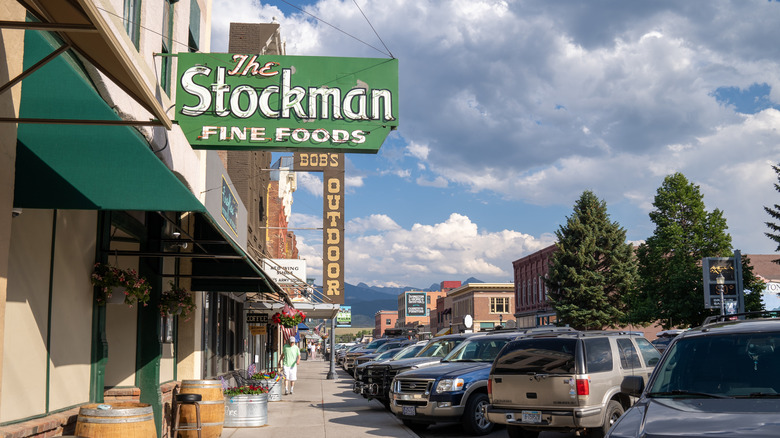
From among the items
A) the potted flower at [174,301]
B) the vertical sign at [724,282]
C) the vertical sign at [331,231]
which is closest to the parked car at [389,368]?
the potted flower at [174,301]

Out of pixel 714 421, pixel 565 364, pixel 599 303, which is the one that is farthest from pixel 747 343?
pixel 599 303

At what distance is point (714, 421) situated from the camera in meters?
4.91

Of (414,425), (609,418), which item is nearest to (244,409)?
(414,425)

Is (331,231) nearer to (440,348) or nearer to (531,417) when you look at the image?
(440,348)

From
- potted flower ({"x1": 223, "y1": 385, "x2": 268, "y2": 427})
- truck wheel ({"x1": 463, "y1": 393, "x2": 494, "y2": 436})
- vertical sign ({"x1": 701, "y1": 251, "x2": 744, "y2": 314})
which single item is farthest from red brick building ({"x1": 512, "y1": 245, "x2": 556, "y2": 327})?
potted flower ({"x1": 223, "y1": 385, "x2": 268, "y2": 427})

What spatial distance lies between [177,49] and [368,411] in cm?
1012

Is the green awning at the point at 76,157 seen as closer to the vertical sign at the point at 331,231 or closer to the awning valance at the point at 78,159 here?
the awning valance at the point at 78,159

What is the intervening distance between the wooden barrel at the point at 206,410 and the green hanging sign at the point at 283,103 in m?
4.21

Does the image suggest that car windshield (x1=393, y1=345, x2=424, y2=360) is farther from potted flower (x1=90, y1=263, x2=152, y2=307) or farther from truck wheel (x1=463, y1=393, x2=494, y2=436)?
potted flower (x1=90, y1=263, x2=152, y2=307)

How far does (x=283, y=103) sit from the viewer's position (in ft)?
31.0

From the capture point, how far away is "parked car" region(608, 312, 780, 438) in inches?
191

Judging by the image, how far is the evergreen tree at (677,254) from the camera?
54844 mm

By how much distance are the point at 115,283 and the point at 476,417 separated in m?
7.19

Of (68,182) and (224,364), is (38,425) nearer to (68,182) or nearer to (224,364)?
(68,182)
